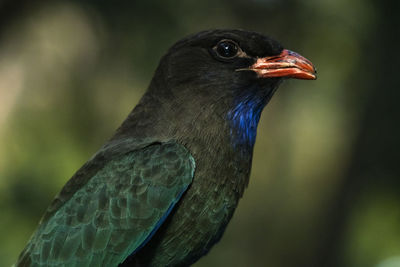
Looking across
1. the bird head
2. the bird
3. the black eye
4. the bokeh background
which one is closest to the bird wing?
the bird

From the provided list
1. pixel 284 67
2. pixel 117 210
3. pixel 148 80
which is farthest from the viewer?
pixel 148 80

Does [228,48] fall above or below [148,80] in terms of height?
above

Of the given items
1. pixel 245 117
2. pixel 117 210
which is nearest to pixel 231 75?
pixel 245 117

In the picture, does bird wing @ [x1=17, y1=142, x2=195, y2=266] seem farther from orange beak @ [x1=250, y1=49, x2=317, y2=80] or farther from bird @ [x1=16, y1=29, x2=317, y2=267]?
orange beak @ [x1=250, y1=49, x2=317, y2=80]

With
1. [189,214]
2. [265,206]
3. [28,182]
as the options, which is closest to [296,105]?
[265,206]

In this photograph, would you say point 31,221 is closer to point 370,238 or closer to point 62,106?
point 62,106

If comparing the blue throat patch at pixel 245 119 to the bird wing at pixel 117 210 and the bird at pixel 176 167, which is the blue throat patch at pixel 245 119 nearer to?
the bird at pixel 176 167

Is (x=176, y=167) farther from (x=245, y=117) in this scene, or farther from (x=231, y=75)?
(x=231, y=75)
